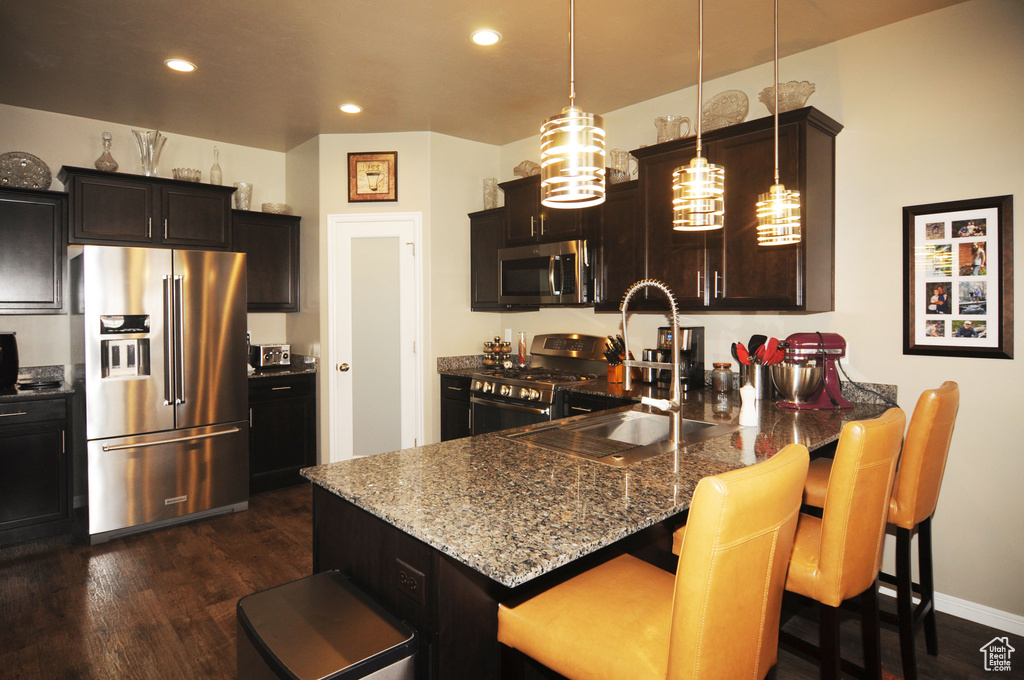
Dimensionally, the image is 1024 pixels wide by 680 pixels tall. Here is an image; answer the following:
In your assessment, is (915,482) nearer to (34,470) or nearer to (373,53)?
(373,53)

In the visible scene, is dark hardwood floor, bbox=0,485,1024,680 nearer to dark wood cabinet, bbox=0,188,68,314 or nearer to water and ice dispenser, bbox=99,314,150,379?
water and ice dispenser, bbox=99,314,150,379

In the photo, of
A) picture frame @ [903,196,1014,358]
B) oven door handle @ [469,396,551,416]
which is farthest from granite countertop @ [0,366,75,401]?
picture frame @ [903,196,1014,358]

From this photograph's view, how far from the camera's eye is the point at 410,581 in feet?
4.54

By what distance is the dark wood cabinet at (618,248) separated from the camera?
3.53 meters

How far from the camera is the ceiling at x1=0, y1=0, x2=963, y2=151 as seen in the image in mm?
2725

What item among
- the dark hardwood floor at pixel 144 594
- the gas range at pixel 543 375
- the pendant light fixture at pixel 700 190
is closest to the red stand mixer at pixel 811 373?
the pendant light fixture at pixel 700 190

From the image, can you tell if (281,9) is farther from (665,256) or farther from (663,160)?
(665,256)

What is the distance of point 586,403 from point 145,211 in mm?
3290

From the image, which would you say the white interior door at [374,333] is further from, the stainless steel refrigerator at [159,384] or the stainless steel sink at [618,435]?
the stainless steel sink at [618,435]

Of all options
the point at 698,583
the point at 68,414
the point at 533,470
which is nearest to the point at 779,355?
the point at 533,470

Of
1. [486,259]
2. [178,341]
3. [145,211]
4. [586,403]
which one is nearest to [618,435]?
[586,403]

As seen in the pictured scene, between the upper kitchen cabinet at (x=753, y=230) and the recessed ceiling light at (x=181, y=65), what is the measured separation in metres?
2.76

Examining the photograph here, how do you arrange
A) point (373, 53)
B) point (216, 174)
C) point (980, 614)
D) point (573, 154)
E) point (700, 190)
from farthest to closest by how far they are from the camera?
point (216, 174) → point (373, 53) → point (980, 614) → point (700, 190) → point (573, 154)

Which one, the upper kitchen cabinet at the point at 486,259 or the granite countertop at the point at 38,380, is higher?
the upper kitchen cabinet at the point at 486,259
